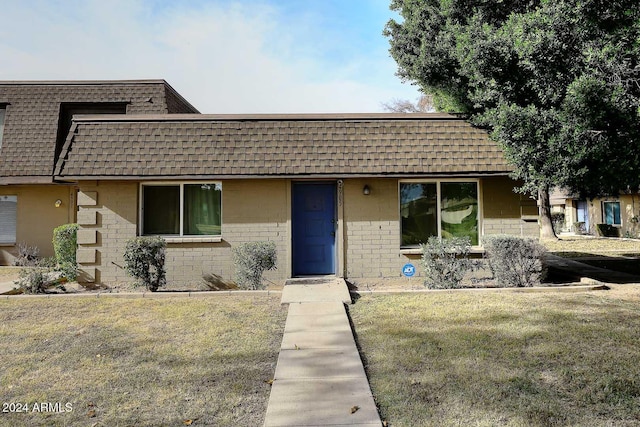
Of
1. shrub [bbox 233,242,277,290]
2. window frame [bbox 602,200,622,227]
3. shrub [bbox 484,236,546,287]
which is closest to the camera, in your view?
shrub [bbox 484,236,546,287]

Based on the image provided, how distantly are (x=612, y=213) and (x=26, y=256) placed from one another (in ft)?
110

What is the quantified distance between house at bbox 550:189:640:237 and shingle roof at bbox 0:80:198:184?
20146 mm

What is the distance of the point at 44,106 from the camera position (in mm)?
14328

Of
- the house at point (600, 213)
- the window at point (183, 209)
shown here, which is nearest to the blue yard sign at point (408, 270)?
the window at point (183, 209)

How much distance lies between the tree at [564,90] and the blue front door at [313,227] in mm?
4054

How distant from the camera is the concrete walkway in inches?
129

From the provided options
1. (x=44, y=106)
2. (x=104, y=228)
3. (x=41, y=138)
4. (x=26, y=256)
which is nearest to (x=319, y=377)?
(x=104, y=228)

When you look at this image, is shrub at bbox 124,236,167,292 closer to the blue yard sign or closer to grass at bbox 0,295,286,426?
grass at bbox 0,295,286,426

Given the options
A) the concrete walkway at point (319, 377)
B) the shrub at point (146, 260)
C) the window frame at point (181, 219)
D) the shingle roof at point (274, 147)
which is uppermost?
the shingle roof at point (274, 147)

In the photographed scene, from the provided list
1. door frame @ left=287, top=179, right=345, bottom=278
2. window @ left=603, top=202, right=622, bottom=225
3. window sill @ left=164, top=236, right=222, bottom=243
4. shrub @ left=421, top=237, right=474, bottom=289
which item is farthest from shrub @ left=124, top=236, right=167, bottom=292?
window @ left=603, top=202, right=622, bottom=225

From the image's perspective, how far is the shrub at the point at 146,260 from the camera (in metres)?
8.25

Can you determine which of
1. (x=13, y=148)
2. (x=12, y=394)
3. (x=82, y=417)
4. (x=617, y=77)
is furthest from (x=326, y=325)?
(x=13, y=148)

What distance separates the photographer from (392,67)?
46.3ft

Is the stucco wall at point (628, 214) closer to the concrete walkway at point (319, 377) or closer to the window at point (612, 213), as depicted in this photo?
the window at point (612, 213)
